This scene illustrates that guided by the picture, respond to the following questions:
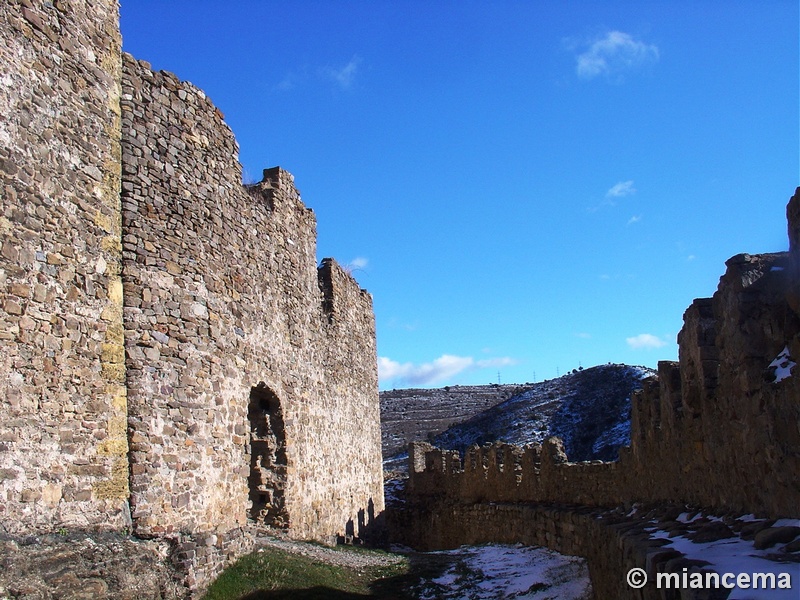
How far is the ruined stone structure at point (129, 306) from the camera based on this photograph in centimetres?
725

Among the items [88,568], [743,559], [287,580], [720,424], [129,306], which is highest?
[129,306]

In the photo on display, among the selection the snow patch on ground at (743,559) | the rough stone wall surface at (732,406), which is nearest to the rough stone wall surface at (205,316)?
the rough stone wall surface at (732,406)

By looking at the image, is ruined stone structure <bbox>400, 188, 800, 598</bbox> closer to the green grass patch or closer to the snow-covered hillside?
the green grass patch

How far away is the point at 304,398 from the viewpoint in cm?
1410

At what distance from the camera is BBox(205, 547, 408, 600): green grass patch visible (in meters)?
8.98

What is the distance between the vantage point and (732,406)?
18.2ft

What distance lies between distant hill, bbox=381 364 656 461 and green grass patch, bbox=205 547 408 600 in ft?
63.2

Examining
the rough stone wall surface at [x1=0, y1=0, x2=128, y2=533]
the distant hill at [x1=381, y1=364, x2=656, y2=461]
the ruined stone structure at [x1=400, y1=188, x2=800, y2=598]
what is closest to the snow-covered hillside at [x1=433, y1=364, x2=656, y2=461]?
the distant hill at [x1=381, y1=364, x2=656, y2=461]

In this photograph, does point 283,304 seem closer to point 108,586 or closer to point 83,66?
point 83,66

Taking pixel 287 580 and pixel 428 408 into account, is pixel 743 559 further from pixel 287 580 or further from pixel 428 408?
pixel 428 408

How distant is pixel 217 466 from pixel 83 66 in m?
5.05

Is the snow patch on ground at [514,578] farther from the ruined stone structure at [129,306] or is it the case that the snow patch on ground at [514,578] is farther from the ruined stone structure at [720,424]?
the ruined stone structure at [129,306]

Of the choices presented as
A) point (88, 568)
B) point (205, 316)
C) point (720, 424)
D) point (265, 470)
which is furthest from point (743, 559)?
point (265, 470)

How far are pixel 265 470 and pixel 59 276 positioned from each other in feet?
19.4
